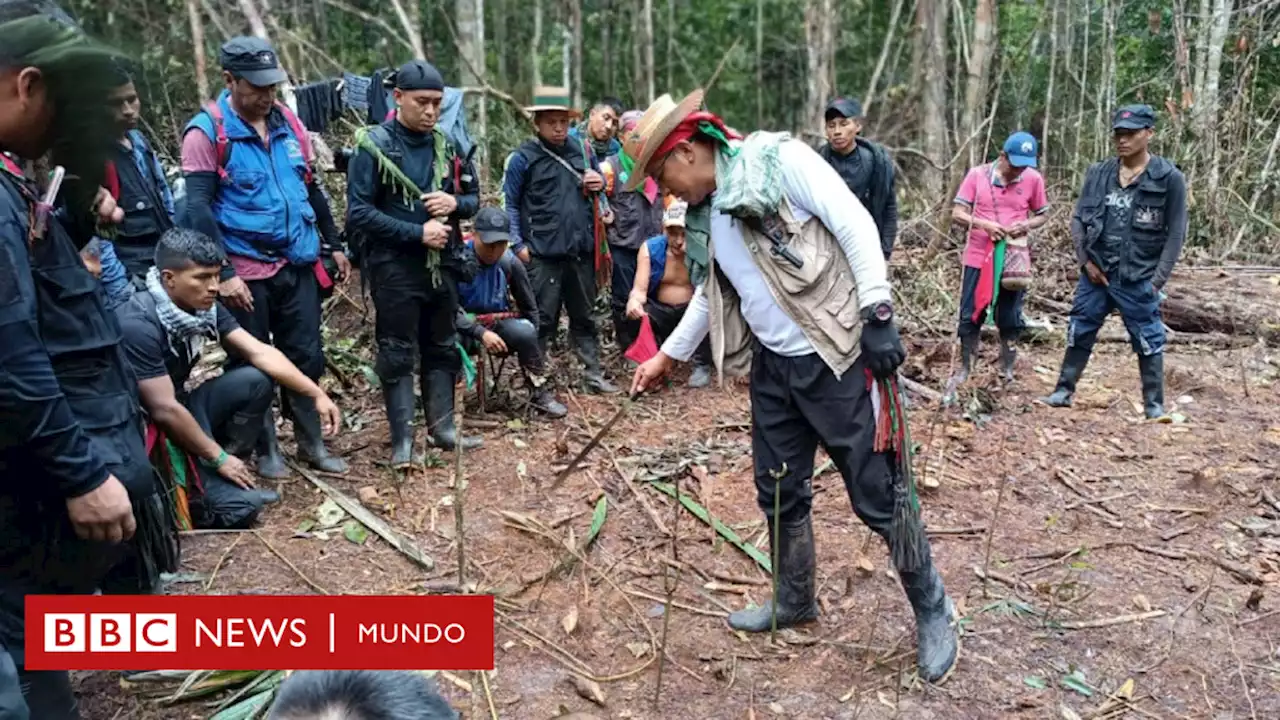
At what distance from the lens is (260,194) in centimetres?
443

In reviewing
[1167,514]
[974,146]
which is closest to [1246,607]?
[1167,514]

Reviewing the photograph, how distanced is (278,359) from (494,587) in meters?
1.46

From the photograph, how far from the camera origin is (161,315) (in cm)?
378

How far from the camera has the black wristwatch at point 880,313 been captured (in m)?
2.91

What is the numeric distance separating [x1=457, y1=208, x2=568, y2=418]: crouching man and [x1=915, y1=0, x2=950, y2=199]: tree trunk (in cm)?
807

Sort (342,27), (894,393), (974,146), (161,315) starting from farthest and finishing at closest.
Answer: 1. (342,27)
2. (974,146)
3. (161,315)
4. (894,393)

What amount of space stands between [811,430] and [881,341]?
486 mm

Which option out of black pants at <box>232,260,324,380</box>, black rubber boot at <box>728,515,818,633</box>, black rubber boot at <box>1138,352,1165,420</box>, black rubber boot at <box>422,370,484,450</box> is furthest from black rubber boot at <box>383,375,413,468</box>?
black rubber boot at <box>1138,352,1165,420</box>

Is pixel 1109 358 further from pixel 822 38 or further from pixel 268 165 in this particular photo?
pixel 822 38

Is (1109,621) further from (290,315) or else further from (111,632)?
(290,315)

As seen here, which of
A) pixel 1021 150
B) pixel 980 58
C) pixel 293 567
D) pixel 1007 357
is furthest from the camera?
pixel 980 58

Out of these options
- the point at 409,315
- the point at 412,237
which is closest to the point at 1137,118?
the point at 412,237

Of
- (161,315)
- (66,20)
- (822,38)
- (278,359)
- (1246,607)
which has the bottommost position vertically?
(1246,607)

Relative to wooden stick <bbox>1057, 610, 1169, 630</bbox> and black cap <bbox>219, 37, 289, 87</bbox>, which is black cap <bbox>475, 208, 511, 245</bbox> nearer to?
black cap <bbox>219, 37, 289, 87</bbox>
